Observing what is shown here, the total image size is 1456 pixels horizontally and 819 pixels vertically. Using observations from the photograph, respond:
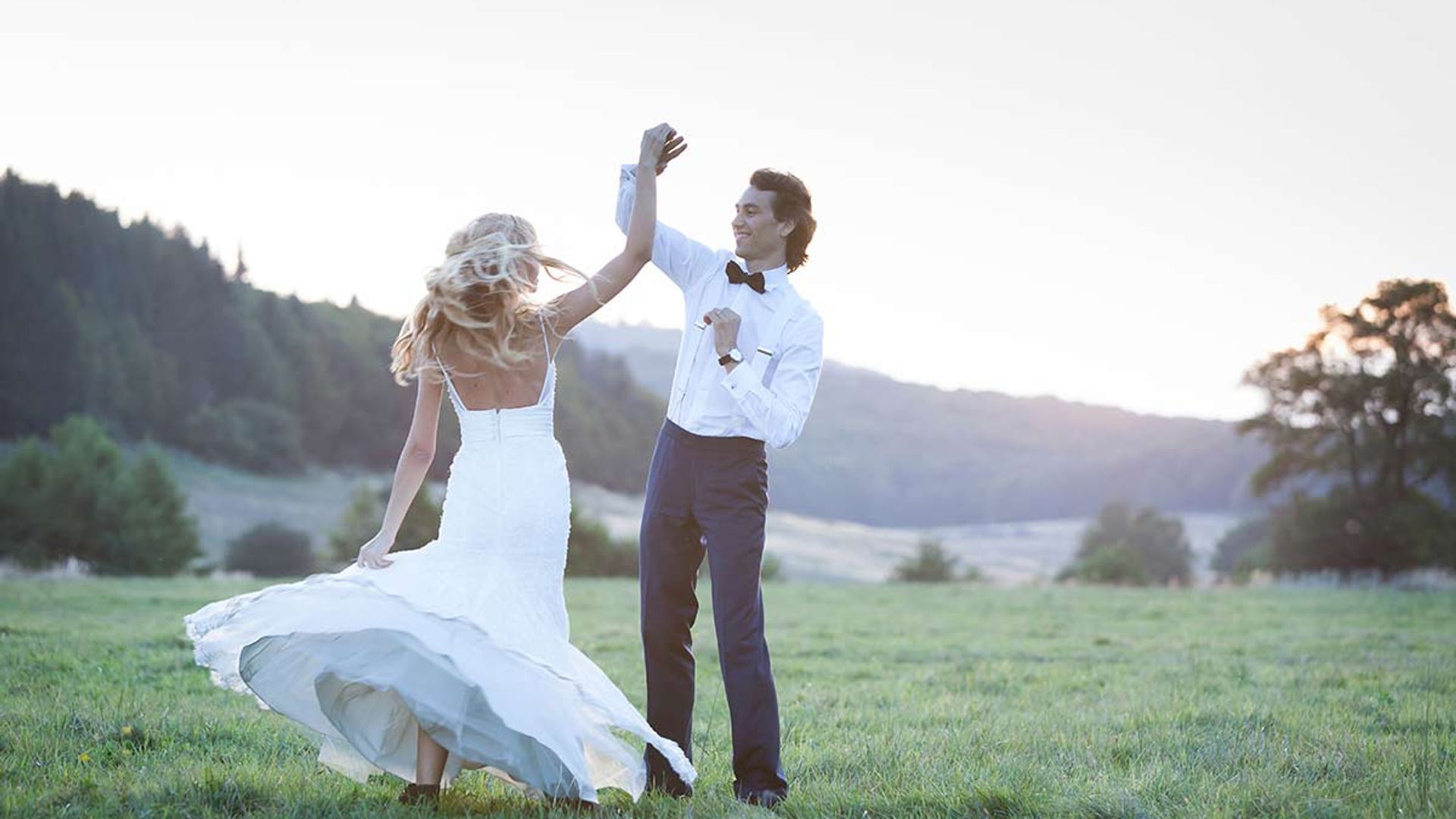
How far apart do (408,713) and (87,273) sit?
68463 mm

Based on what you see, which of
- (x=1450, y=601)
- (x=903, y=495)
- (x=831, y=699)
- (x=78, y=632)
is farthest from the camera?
(x=903, y=495)

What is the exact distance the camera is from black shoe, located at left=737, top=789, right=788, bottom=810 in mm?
5254

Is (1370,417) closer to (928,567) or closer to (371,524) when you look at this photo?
(928,567)

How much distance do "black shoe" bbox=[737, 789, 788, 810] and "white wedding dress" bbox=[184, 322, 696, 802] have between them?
388mm

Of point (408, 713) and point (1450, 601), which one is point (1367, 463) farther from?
point (408, 713)

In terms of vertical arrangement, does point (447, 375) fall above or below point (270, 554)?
above

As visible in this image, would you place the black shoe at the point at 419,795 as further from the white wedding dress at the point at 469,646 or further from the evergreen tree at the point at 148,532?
the evergreen tree at the point at 148,532

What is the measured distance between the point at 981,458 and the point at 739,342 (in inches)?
4262

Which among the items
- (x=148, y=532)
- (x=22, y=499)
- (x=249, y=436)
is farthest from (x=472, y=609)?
(x=249, y=436)

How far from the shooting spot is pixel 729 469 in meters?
5.32

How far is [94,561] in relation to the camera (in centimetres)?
3544

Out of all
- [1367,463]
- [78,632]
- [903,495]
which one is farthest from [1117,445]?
[78,632]

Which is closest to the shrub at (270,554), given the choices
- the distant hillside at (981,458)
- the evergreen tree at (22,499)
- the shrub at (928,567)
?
the evergreen tree at (22,499)

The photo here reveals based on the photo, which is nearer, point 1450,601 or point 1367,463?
point 1450,601
